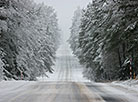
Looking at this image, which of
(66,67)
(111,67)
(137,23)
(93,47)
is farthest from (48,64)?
(137,23)

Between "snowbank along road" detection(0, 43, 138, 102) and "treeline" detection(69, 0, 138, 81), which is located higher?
"treeline" detection(69, 0, 138, 81)

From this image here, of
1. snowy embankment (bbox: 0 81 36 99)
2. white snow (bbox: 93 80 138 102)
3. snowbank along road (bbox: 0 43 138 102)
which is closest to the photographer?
snowbank along road (bbox: 0 43 138 102)

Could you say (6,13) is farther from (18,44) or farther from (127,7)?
(127,7)

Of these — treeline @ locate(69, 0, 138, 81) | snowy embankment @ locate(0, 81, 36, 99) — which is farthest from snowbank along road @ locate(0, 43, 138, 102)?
treeline @ locate(69, 0, 138, 81)

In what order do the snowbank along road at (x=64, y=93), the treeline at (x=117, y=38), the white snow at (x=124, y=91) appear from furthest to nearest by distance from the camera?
the treeline at (x=117, y=38) < the white snow at (x=124, y=91) < the snowbank along road at (x=64, y=93)

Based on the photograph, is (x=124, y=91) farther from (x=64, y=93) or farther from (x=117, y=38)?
(x=117, y=38)

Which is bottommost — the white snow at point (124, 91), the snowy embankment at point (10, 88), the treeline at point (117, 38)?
the white snow at point (124, 91)

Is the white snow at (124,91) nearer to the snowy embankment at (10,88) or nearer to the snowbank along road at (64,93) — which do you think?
the snowbank along road at (64,93)

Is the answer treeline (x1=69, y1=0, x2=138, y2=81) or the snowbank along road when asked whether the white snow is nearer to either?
the snowbank along road

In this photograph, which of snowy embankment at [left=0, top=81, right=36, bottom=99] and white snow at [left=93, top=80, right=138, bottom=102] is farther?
snowy embankment at [left=0, top=81, right=36, bottom=99]

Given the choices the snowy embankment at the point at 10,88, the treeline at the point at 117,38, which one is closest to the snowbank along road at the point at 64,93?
the snowy embankment at the point at 10,88

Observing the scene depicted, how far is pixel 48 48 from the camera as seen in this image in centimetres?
6347

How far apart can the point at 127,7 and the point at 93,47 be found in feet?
66.0

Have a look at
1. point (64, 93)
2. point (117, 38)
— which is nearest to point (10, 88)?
point (64, 93)
